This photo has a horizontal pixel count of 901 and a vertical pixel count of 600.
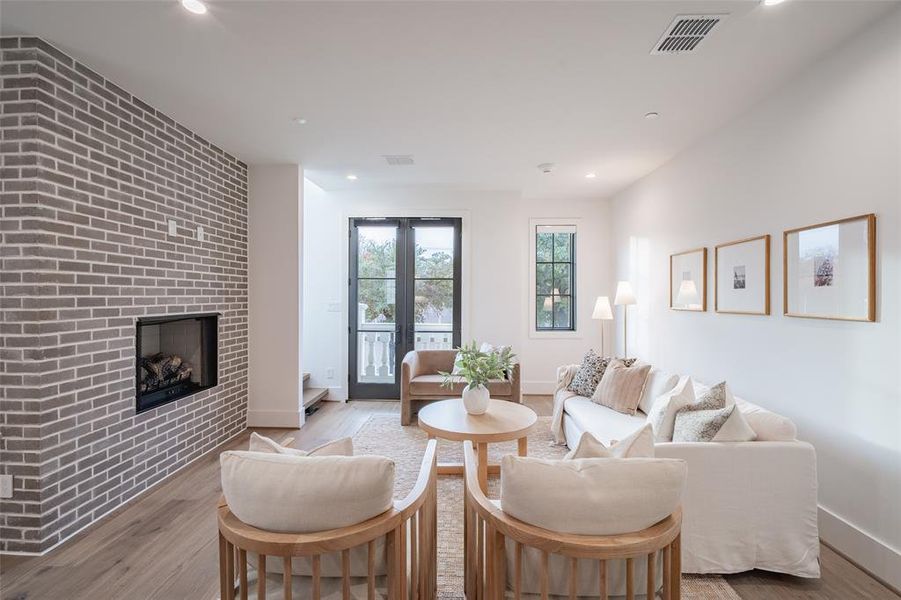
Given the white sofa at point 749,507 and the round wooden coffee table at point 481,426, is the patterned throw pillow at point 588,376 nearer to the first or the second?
the round wooden coffee table at point 481,426

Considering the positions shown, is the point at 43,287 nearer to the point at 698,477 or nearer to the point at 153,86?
the point at 153,86

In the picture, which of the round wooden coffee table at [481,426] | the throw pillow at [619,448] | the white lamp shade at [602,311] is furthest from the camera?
the white lamp shade at [602,311]

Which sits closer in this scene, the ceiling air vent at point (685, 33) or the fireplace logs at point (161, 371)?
the ceiling air vent at point (685, 33)

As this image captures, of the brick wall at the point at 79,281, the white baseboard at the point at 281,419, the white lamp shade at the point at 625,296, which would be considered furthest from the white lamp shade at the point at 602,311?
the brick wall at the point at 79,281

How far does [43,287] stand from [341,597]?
2285 millimetres

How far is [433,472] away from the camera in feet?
5.90

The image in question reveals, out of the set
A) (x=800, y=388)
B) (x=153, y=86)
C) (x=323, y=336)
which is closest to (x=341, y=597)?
(x=800, y=388)

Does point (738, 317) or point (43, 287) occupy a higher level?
point (43, 287)

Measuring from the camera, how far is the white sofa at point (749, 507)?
6.75 feet

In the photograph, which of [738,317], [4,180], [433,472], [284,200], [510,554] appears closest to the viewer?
[510,554]

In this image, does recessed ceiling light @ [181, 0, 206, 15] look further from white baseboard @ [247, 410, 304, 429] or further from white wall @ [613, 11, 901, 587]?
white baseboard @ [247, 410, 304, 429]

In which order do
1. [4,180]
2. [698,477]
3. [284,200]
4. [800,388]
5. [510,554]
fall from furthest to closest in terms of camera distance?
1. [284,200]
2. [800,388]
3. [4,180]
4. [698,477]
5. [510,554]

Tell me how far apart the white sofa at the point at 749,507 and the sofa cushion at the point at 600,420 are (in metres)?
0.66

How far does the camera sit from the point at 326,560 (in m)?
1.35
